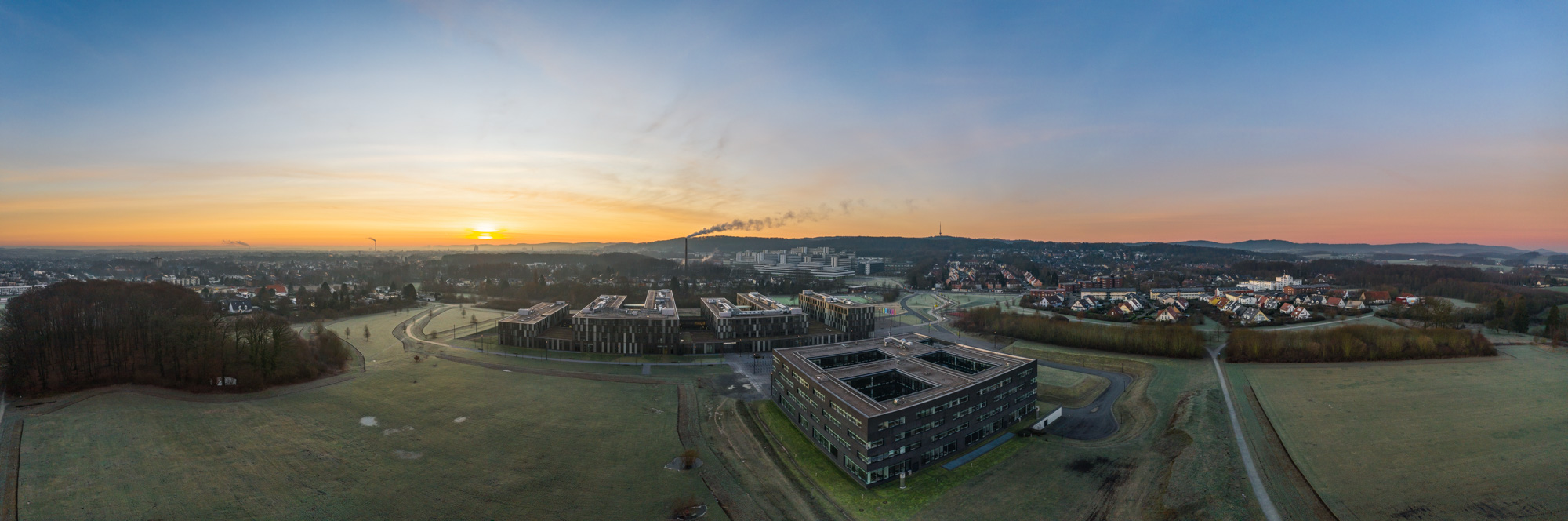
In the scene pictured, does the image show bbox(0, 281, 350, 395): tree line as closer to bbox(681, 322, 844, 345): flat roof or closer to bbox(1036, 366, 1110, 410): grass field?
bbox(681, 322, 844, 345): flat roof

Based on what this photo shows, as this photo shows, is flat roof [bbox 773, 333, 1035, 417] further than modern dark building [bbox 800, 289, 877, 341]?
No

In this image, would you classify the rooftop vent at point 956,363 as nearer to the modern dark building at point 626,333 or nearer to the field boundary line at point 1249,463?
the field boundary line at point 1249,463

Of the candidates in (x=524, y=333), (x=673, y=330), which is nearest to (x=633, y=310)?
(x=673, y=330)

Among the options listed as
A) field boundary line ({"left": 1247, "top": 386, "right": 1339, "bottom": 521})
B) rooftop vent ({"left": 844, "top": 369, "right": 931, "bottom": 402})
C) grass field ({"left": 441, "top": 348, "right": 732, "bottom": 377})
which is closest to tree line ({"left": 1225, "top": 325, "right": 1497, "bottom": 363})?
field boundary line ({"left": 1247, "top": 386, "right": 1339, "bottom": 521})

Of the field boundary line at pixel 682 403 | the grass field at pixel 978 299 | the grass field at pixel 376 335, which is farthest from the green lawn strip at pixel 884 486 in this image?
the grass field at pixel 978 299

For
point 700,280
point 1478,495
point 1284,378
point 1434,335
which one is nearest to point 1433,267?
point 1434,335

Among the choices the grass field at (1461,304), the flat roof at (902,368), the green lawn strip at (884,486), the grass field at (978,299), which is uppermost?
the flat roof at (902,368)
